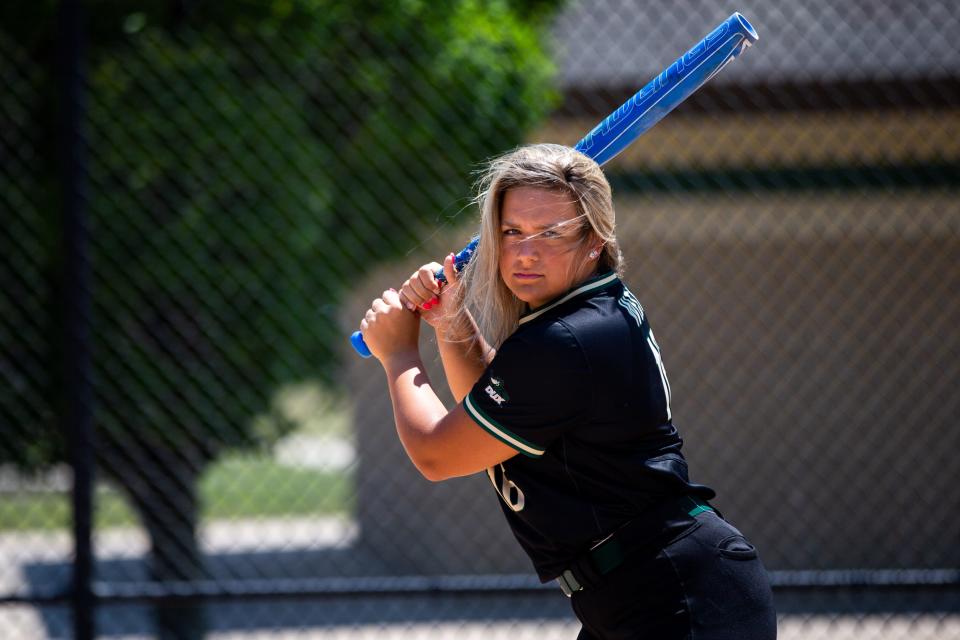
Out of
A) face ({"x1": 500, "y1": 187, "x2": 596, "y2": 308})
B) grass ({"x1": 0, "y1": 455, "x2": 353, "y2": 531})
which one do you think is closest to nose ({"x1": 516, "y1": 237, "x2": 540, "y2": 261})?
face ({"x1": 500, "y1": 187, "x2": 596, "y2": 308})

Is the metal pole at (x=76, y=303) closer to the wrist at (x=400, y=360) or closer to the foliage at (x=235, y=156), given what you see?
the foliage at (x=235, y=156)

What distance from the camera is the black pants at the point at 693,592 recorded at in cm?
190

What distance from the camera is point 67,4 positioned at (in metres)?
3.62

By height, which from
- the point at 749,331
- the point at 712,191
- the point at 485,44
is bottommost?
the point at 749,331

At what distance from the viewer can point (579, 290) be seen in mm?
1971

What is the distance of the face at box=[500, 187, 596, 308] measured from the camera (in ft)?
6.37

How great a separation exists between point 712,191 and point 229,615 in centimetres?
378

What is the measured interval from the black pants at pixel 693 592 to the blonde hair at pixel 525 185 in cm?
52

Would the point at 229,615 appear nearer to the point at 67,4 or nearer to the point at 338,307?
the point at 338,307

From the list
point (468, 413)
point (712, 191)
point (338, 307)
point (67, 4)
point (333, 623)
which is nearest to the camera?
point (468, 413)

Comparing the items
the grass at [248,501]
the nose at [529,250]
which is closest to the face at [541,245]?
the nose at [529,250]

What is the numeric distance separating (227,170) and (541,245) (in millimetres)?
2521

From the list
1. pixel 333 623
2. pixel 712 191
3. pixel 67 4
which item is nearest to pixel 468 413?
pixel 67 4

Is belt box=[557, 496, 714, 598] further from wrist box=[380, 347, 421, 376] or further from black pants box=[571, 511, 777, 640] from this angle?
wrist box=[380, 347, 421, 376]
